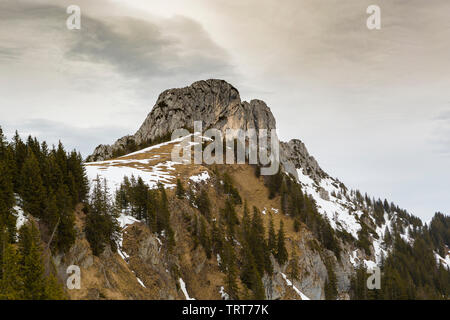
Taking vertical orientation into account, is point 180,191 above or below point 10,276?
above

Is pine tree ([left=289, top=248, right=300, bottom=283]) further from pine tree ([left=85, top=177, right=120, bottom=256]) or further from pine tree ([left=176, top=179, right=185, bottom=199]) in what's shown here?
pine tree ([left=85, top=177, right=120, bottom=256])

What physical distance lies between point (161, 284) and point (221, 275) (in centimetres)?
1591

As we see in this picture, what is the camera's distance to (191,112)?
180250 mm

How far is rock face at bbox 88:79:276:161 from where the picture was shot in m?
173

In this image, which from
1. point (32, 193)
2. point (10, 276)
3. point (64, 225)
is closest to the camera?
point (10, 276)

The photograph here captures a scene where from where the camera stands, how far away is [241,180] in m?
106

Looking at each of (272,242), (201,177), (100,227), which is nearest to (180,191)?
(201,177)

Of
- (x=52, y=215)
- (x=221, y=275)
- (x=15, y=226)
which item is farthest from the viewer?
(x=221, y=275)

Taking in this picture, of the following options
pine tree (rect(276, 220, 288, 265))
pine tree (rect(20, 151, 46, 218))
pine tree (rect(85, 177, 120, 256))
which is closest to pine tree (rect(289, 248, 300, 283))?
pine tree (rect(276, 220, 288, 265))

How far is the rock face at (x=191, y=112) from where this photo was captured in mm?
173250

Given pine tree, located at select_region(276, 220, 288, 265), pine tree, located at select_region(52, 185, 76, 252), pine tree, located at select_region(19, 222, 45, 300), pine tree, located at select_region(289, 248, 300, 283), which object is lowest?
pine tree, located at select_region(289, 248, 300, 283)

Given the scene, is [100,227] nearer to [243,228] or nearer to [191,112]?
[243,228]
